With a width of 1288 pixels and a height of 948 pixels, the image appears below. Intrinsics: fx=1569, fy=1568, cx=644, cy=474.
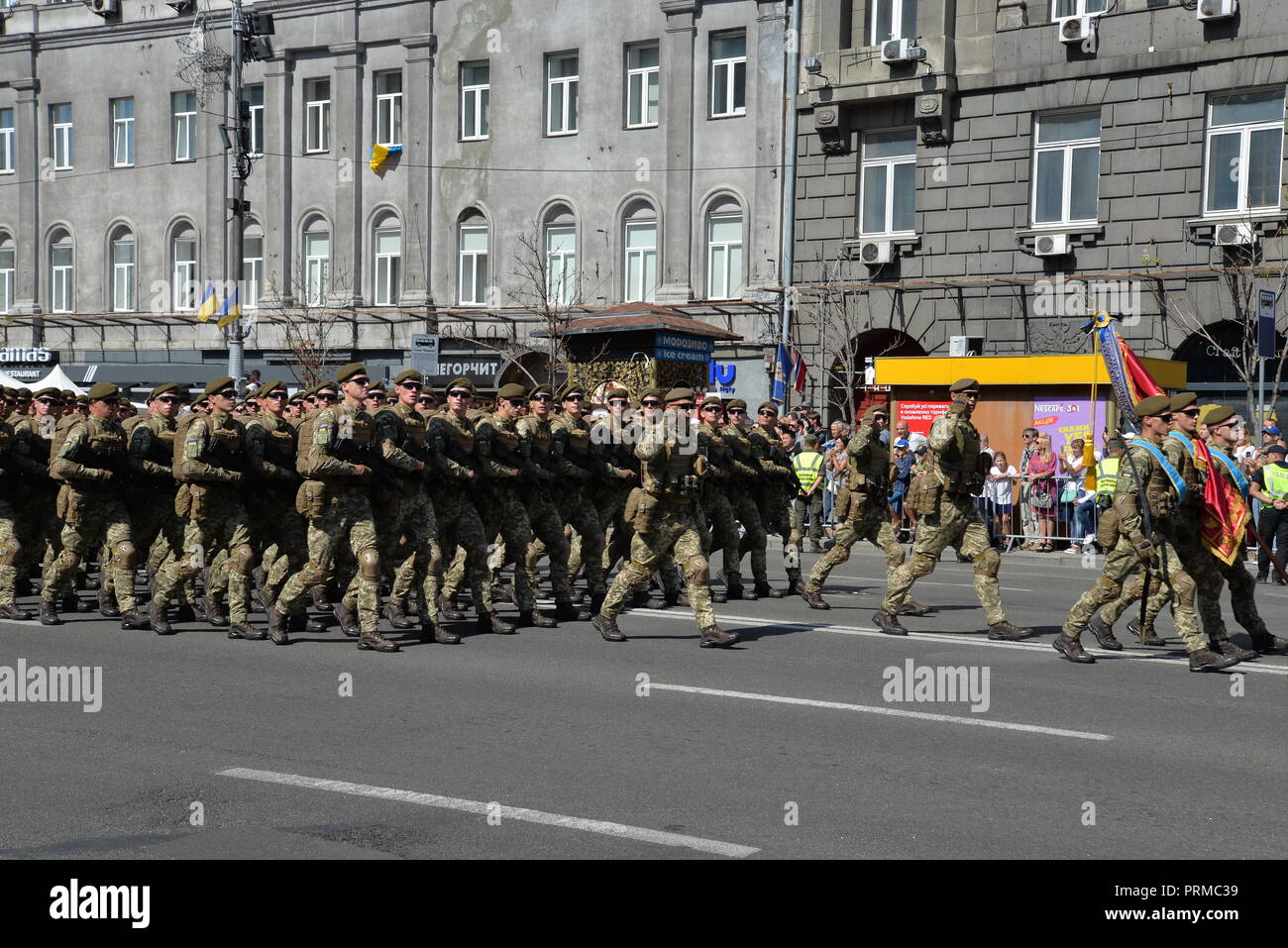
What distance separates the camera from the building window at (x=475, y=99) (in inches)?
1367

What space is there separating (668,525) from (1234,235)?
16688 mm

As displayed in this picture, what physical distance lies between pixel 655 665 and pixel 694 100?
23.3 m

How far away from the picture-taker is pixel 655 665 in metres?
10.5

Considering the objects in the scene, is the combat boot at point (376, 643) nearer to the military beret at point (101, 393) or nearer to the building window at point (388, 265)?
the military beret at point (101, 393)

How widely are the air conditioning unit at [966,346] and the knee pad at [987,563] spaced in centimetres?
1632

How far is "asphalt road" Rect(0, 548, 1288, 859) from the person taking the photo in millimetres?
6125

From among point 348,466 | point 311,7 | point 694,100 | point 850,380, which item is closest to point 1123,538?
point 348,466

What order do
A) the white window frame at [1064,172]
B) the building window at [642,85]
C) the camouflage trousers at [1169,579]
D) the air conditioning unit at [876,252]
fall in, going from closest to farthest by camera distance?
the camouflage trousers at [1169,579]
the white window frame at [1064,172]
the air conditioning unit at [876,252]
the building window at [642,85]

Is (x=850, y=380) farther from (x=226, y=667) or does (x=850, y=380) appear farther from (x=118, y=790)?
(x=118, y=790)

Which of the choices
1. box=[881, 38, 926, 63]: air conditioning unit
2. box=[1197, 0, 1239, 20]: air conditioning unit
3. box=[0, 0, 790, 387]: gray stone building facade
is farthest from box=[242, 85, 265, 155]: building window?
box=[1197, 0, 1239, 20]: air conditioning unit

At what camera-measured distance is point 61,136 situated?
4016 centimetres

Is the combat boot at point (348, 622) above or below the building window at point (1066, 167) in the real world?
below

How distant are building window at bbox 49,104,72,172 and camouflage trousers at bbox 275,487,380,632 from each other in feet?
106

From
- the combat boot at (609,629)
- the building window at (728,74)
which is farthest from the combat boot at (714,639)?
the building window at (728,74)
